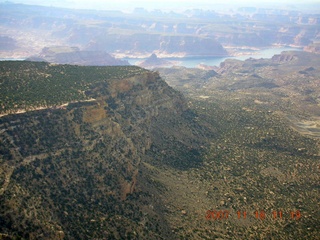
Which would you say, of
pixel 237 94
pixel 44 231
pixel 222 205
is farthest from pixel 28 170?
pixel 237 94

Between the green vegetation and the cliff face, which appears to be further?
the green vegetation

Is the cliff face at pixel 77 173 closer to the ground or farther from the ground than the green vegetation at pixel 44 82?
closer to the ground
